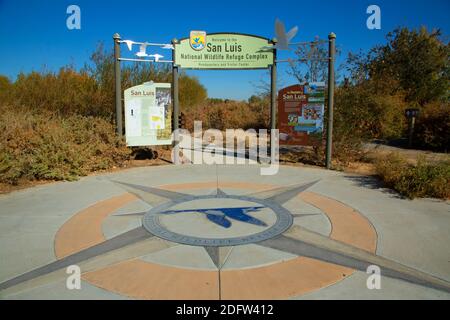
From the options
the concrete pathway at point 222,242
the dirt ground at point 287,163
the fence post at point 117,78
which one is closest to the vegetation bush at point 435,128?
the dirt ground at point 287,163

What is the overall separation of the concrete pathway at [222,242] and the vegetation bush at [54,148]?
2.22 ft

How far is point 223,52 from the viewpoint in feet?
30.8

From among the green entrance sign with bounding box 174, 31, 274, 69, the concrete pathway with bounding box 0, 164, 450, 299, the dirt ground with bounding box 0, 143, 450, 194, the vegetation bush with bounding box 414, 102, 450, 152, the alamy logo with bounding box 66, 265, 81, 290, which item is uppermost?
the green entrance sign with bounding box 174, 31, 274, 69

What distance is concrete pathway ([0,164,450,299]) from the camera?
3273mm

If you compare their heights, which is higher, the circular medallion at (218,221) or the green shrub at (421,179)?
the green shrub at (421,179)

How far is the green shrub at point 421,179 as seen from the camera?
20.0 ft

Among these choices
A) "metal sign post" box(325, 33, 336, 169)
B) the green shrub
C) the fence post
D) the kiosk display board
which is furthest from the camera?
the kiosk display board

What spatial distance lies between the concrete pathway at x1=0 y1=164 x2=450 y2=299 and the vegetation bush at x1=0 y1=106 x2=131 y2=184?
675 millimetres

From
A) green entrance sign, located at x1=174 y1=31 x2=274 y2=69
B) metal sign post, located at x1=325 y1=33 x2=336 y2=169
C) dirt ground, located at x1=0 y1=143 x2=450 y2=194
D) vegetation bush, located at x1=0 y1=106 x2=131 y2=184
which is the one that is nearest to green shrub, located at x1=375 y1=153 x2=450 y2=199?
dirt ground, located at x1=0 y1=143 x2=450 y2=194

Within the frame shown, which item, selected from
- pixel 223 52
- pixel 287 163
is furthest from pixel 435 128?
pixel 223 52

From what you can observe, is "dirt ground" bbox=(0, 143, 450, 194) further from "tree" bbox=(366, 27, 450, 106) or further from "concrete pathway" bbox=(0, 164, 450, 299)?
"tree" bbox=(366, 27, 450, 106)

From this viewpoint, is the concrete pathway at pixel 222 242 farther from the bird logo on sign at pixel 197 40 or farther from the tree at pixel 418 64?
the tree at pixel 418 64
